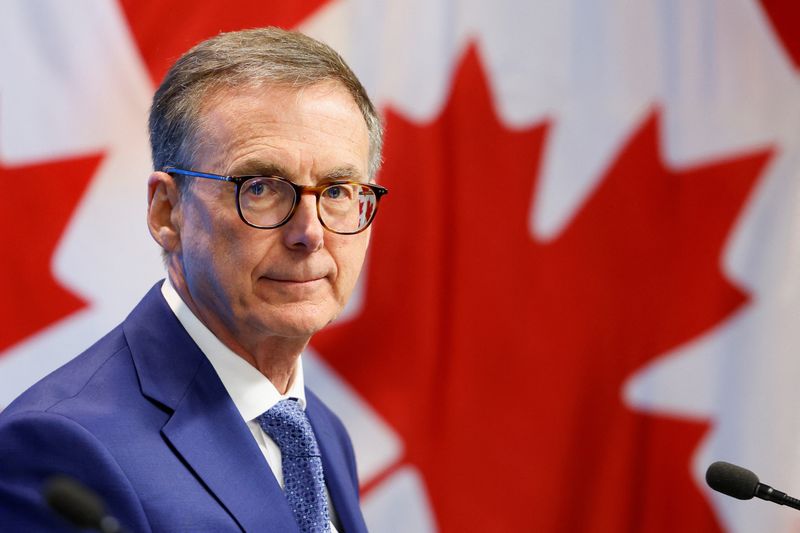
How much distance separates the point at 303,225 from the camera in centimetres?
147

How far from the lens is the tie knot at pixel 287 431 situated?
156cm

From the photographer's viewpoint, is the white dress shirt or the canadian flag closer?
the white dress shirt

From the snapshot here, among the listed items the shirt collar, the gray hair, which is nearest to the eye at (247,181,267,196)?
the gray hair

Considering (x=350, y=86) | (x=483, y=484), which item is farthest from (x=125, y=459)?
(x=483, y=484)

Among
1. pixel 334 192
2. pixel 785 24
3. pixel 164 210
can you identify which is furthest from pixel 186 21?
pixel 785 24

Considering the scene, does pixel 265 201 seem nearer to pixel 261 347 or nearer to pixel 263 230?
pixel 263 230

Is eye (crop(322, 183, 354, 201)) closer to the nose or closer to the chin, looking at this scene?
the nose

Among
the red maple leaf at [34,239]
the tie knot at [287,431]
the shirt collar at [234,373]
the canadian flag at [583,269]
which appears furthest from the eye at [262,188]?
the canadian flag at [583,269]

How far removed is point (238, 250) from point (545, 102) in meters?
1.33

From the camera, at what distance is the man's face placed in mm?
1467

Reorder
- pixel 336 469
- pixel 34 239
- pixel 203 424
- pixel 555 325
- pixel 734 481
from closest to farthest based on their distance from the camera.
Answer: pixel 734 481, pixel 203 424, pixel 336 469, pixel 34 239, pixel 555 325

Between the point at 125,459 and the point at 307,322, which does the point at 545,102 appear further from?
Result: the point at 125,459

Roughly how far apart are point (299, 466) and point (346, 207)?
0.41 meters

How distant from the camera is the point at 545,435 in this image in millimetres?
2572
